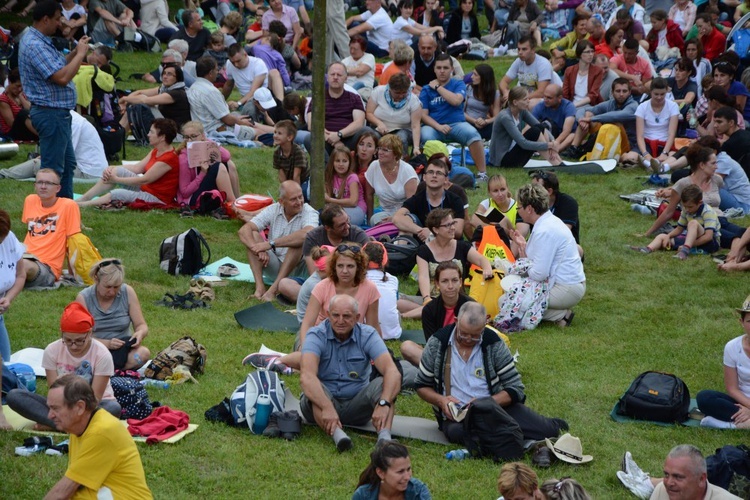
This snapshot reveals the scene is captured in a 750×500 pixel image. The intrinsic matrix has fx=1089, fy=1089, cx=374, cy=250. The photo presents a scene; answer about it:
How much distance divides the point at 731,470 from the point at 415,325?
406cm

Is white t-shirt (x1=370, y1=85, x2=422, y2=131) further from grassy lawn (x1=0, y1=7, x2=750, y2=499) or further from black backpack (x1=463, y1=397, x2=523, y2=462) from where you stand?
black backpack (x1=463, y1=397, x2=523, y2=462)

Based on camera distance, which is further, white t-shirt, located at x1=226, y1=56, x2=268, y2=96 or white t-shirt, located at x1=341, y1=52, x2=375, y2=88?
white t-shirt, located at x1=226, y1=56, x2=268, y2=96

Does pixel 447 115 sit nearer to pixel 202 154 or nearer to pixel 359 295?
pixel 202 154

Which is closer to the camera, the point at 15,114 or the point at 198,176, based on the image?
the point at 198,176

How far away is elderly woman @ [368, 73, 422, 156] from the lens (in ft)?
Answer: 48.1

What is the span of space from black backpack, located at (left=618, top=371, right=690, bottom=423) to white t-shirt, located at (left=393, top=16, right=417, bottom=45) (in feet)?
47.5

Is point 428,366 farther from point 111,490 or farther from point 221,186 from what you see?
point 221,186

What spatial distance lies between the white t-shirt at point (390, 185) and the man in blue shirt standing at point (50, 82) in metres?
3.35

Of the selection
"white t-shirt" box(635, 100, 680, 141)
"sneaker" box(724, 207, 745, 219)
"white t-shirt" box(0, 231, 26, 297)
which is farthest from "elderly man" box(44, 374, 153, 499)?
"white t-shirt" box(635, 100, 680, 141)

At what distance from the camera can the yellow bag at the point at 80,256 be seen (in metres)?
10.9

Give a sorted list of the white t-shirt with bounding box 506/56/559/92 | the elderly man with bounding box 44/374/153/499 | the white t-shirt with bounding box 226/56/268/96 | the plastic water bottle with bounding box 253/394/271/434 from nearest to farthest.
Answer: the elderly man with bounding box 44/374/153/499
the plastic water bottle with bounding box 253/394/271/434
the white t-shirt with bounding box 506/56/559/92
the white t-shirt with bounding box 226/56/268/96

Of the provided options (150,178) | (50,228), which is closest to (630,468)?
(50,228)

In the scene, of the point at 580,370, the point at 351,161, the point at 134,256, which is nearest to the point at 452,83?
the point at 351,161

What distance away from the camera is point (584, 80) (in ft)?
57.7
